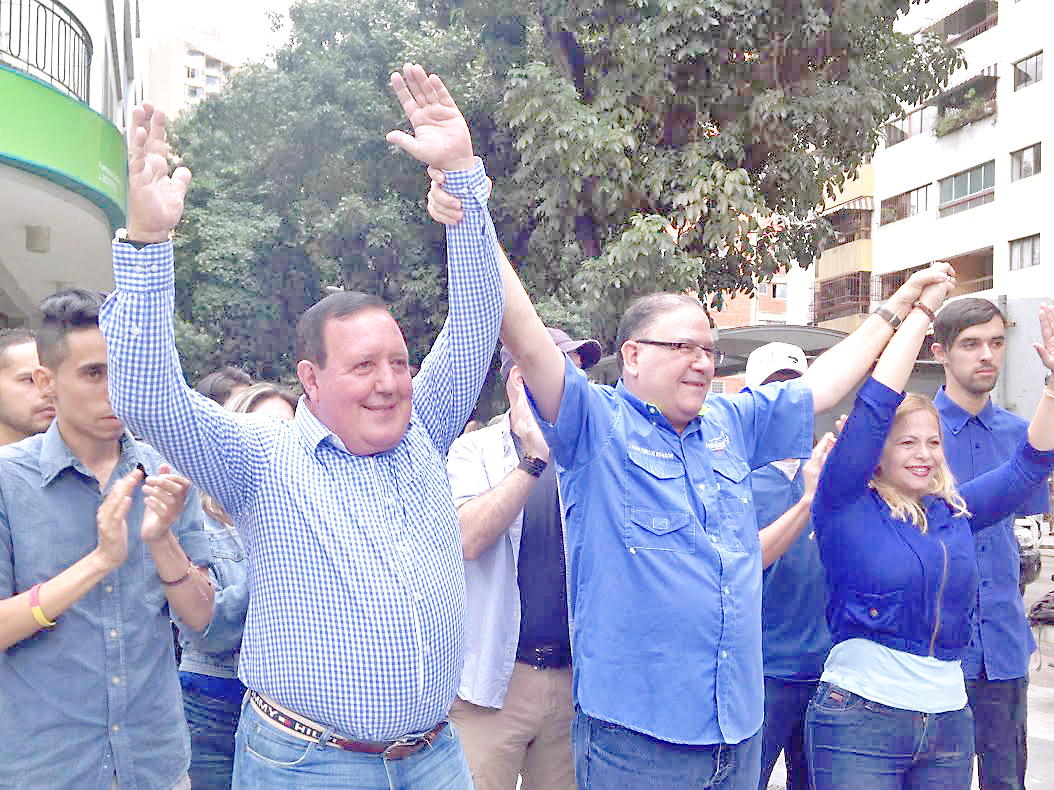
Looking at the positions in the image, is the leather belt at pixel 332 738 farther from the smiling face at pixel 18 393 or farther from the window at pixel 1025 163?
the window at pixel 1025 163

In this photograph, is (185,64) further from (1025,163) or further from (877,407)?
(877,407)

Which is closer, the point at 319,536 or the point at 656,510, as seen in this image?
the point at 319,536

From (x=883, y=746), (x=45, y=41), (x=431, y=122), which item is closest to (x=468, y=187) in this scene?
(x=431, y=122)

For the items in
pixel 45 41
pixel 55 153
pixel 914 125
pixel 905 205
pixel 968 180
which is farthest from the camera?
pixel 905 205

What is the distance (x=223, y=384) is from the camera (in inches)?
177

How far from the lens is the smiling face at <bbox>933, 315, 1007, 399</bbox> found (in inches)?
166

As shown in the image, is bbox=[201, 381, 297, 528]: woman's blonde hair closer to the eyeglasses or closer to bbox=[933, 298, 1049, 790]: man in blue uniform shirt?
the eyeglasses

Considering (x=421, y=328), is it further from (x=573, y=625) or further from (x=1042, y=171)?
(x=1042, y=171)

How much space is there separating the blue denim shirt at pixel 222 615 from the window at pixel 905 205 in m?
35.3

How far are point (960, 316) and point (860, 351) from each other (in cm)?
91

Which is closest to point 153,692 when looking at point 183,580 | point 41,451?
point 183,580

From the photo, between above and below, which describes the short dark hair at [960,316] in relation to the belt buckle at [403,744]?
above

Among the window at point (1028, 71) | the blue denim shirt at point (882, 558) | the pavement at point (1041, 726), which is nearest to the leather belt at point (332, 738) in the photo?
the blue denim shirt at point (882, 558)

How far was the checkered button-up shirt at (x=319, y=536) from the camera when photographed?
2230mm
